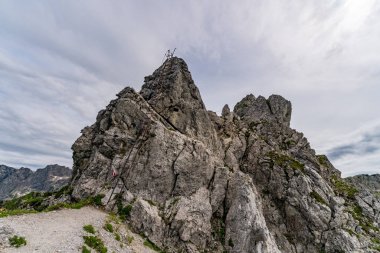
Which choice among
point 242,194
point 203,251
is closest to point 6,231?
point 203,251

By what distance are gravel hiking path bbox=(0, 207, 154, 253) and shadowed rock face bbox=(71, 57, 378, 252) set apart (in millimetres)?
4360

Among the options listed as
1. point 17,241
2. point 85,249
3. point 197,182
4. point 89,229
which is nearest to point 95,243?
point 85,249

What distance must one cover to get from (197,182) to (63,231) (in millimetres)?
25448

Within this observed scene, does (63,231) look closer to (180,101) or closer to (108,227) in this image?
(108,227)

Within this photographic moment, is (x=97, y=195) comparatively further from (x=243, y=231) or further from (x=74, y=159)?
(x=243, y=231)

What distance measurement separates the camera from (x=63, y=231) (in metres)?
30.5

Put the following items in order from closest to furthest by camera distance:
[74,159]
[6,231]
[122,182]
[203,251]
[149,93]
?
1. [6,231]
2. [203,251]
3. [122,182]
4. [74,159]
5. [149,93]

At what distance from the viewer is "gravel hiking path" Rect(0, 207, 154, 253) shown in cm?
2652

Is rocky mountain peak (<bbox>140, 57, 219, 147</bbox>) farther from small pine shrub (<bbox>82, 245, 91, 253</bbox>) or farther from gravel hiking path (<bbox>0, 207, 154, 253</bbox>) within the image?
small pine shrub (<bbox>82, 245, 91, 253</bbox>)

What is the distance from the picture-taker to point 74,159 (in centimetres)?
5950

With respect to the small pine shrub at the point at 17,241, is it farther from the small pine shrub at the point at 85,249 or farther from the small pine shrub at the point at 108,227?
the small pine shrub at the point at 108,227

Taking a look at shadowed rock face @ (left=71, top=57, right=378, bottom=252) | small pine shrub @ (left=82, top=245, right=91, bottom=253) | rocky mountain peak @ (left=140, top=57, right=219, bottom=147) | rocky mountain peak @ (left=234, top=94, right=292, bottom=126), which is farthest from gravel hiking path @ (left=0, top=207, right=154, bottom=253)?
rocky mountain peak @ (left=234, top=94, right=292, bottom=126)

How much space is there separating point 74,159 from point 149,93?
73.6 feet

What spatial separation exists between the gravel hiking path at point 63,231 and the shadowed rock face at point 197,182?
14.3 feet
